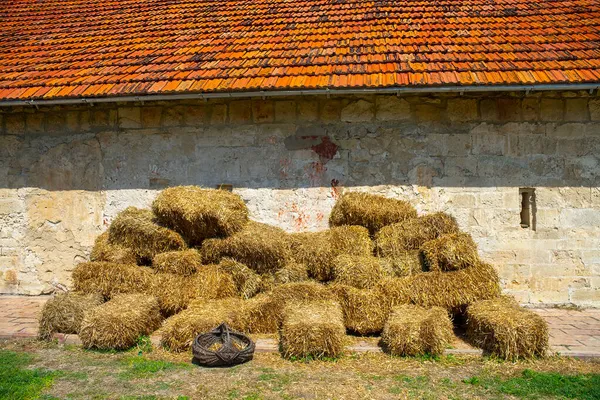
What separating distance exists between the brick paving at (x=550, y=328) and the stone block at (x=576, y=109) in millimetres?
2853

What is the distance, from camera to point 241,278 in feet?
20.9

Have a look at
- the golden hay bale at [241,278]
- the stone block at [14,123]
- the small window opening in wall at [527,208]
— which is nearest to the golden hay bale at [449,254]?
the small window opening in wall at [527,208]

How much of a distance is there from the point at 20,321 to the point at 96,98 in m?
3.34

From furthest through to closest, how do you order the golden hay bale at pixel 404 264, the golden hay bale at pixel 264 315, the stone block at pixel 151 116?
the stone block at pixel 151 116, the golden hay bale at pixel 404 264, the golden hay bale at pixel 264 315

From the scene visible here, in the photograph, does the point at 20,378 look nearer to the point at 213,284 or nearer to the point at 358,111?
the point at 213,284

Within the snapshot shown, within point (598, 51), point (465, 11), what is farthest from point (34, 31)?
point (598, 51)

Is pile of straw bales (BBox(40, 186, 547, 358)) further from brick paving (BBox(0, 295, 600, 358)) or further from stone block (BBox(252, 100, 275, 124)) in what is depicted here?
stone block (BBox(252, 100, 275, 124))

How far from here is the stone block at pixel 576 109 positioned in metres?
7.21

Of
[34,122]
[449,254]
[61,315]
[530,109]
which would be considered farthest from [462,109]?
[34,122]

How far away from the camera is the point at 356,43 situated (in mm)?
7938

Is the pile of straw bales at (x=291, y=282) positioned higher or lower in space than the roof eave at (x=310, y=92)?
lower

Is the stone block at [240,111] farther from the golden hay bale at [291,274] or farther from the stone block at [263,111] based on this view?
the golden hay bale at [291,274]

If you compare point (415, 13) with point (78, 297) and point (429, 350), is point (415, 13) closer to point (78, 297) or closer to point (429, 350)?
point (429, 350)

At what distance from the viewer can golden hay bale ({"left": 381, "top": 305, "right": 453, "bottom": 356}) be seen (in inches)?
Result: 201
